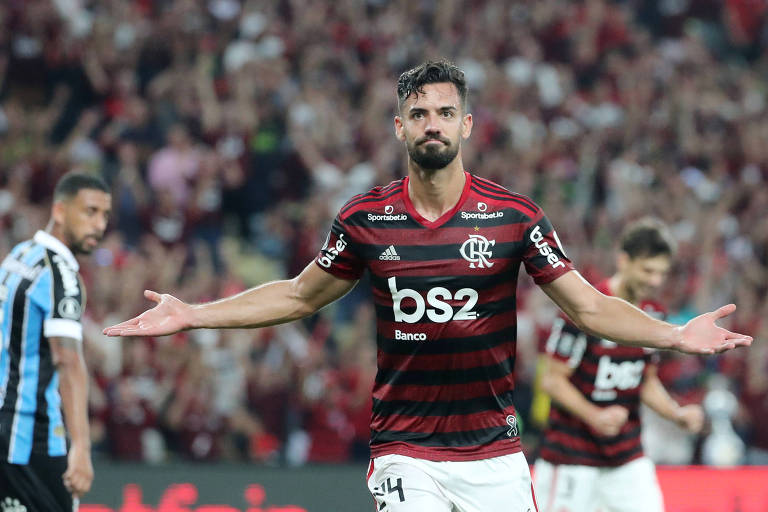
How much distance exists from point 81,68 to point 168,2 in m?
1.74

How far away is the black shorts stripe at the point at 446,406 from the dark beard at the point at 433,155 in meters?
1.02

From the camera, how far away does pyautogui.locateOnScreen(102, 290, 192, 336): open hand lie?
4.85 metres

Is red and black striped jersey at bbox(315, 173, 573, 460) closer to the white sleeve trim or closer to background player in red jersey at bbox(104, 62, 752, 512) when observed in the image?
background player in red jersey at bbox(104, 62, 752, 512)

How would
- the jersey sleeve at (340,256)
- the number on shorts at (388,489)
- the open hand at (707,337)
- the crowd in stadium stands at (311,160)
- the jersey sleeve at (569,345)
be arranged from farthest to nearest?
1. the crowd in stadium stands at (311,160)
2. the jersey sleeve at (569,345)
3. the jersey sleeve at (340,256)
4. the number on shorts at (388,489)
5. the open hand at (707,337)

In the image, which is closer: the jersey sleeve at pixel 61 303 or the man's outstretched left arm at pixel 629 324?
the man's outstretched left arm at pixel 629 324

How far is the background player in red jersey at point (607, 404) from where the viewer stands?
7047 millimetres

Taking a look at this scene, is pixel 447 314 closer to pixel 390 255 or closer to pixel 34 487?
pixel 390 255

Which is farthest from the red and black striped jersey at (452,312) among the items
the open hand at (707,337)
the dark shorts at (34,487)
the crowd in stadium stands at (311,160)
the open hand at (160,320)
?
the crowd in stadium stands at (311,160)

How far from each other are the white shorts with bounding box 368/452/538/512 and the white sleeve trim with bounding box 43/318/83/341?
2.04 m

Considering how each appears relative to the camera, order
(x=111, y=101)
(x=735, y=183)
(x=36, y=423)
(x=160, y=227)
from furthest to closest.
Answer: (x=735, y=183), (x=111, y=101), (x=160, y=227), (x=36, y=423)

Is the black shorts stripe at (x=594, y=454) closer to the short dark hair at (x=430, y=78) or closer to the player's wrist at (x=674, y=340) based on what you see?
the player's wrist at (x=674, y=340)

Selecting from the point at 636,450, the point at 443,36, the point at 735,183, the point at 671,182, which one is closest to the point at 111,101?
the point at 443,36

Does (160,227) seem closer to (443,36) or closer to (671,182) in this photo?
(443,36)

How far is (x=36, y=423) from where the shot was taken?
602cm
